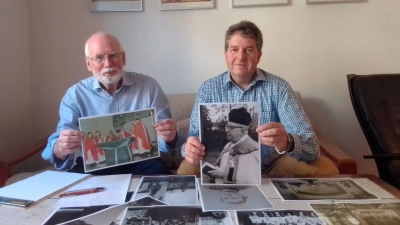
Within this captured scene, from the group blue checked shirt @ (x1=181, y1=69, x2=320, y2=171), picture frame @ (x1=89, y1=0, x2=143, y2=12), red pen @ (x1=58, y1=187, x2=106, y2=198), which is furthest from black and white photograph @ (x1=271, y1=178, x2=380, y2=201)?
picture frame @ (x1=89, y1=0, x2=143, y2=12)

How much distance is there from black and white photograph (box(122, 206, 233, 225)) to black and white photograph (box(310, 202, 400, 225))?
273 mm

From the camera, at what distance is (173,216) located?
973 millimetres

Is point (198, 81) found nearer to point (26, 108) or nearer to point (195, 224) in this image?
point (26, 108)

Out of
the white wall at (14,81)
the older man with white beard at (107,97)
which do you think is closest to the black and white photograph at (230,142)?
the older man with white beard at (107,97)

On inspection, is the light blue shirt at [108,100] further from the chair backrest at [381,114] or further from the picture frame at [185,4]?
the chair backrest at [381,114]

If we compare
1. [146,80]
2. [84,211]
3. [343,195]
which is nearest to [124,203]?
[84,211]

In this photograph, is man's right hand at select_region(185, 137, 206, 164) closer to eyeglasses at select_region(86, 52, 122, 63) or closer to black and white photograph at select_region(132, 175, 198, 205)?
black and white photograph at select_region(132, 175, 198, 205)

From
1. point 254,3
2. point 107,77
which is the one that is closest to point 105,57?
point 107,77

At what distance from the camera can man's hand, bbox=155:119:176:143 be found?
56.0 inches

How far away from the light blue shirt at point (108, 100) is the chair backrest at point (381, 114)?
995mm

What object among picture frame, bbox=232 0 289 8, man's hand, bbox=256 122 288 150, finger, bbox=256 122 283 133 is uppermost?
picture frame, bbox=232 0 289 8

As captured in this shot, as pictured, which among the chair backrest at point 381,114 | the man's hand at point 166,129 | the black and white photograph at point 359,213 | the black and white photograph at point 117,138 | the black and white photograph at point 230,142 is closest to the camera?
the black and white photograph at point 359,213

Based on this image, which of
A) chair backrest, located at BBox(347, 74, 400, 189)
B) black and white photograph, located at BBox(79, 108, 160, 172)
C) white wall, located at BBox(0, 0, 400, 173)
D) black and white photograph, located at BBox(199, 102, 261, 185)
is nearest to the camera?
black and white photograph, located at BBox(199, 102, 261, 185)

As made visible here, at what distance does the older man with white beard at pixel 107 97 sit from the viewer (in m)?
1.62
